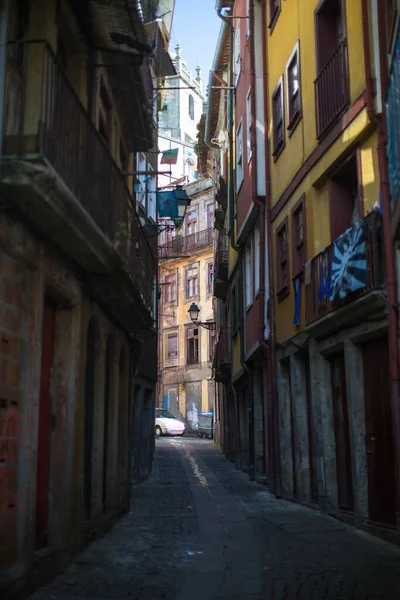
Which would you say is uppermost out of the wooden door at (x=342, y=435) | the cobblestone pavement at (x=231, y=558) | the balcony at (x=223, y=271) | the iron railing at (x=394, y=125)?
the balcony at (x=223, y=271)

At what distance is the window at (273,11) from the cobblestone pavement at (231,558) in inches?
398

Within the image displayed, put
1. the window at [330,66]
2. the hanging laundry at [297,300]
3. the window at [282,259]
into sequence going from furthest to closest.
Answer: the window at [282,259] → the hanging laundry at [297,300] → the window at [330,66]

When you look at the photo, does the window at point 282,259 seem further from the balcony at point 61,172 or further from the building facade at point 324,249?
the balcony at point 61,172

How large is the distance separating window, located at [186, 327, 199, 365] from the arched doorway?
142ft

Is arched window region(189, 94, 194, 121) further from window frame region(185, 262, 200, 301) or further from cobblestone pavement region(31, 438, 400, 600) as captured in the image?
cobblestone pavement region(31, 438, 400, 600)

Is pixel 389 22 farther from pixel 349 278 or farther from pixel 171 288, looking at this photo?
pixel 171 288

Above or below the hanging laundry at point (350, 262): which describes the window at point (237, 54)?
above

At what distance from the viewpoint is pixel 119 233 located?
9711mm

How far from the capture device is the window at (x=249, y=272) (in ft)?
61.6

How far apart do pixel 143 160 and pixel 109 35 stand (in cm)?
923

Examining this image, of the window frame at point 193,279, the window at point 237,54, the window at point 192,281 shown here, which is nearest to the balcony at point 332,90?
the window at point 237,54

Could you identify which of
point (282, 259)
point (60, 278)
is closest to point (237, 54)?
point (282, 259)

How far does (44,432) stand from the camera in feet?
24.7

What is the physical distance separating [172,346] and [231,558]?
4782 cm
